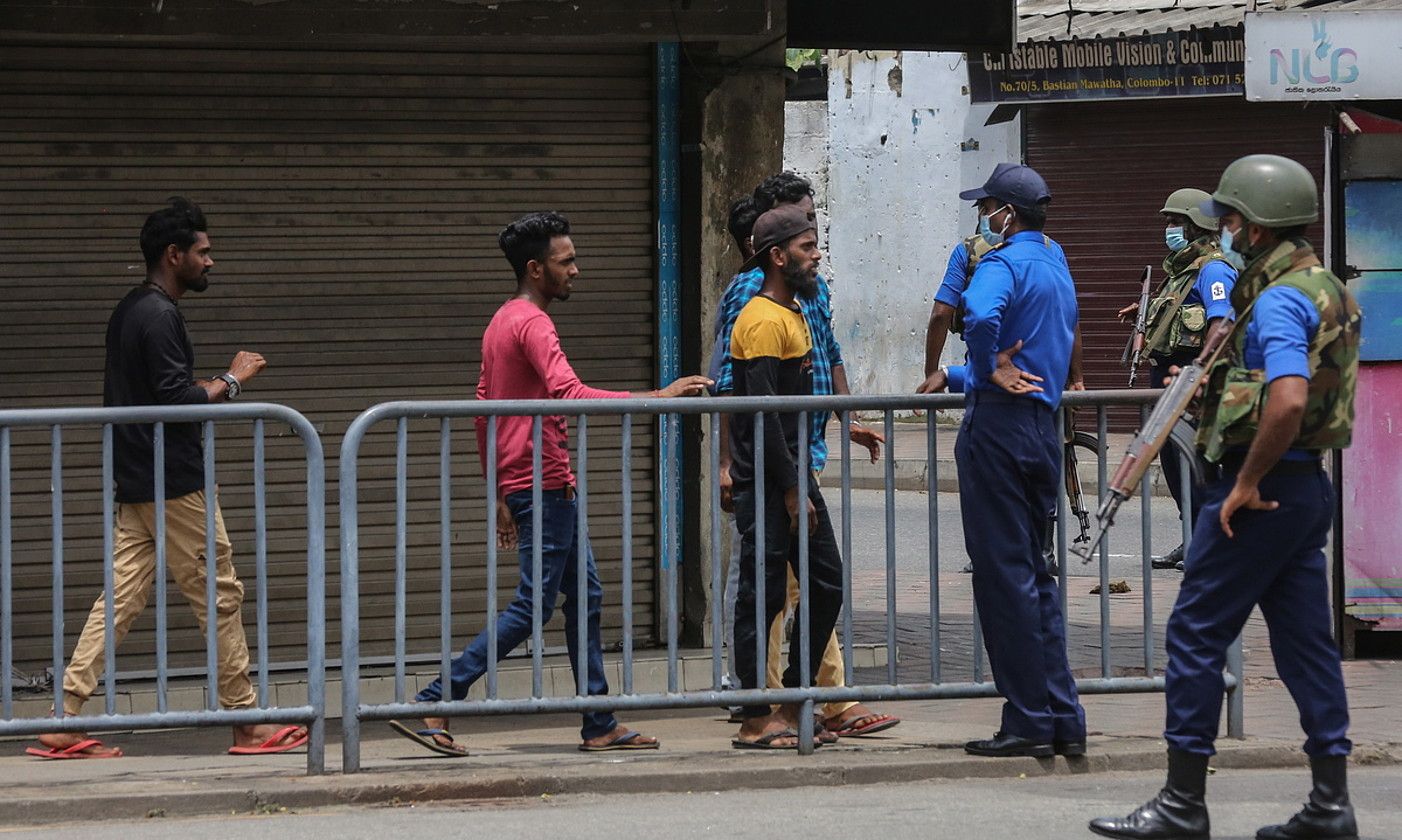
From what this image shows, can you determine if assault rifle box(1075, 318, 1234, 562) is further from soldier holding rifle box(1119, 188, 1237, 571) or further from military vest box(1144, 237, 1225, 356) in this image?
military vest box(1144, 237, 1225, 356)

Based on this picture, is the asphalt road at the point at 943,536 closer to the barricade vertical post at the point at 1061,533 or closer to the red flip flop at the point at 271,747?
the barricade vertical post at the point at 1061,533

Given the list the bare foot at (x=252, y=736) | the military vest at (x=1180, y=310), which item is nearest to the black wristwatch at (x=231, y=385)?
the bare foot at (x=252, y=736)

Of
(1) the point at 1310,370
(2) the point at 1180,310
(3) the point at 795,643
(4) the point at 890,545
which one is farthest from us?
(2) the point at 1180,310

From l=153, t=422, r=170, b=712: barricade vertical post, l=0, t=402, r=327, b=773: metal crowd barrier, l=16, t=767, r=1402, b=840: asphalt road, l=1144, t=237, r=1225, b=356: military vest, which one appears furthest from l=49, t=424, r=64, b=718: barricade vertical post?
l=1144, t=237, r=1225, b=356: military vest

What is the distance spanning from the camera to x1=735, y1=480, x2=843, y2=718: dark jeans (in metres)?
6.88

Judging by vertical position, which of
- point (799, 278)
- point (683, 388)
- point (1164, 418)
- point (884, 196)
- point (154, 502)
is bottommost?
point (154, 502)

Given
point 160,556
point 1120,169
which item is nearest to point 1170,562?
point 160,556

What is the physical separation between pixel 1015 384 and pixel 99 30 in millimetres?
3830

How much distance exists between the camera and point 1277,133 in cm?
2038

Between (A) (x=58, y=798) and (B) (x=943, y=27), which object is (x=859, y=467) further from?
(A) (x=58, y=798)

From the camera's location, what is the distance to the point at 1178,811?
562 cm

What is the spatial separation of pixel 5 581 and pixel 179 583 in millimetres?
839

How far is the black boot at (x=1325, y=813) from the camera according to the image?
5.64 meters

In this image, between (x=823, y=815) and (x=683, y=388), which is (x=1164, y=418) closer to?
(x=823, y=815)
